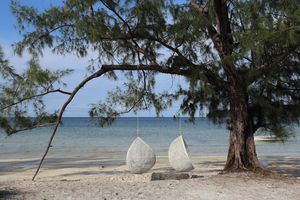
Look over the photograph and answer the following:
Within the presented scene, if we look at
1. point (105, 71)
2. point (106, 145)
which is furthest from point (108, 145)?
point (105, 71)

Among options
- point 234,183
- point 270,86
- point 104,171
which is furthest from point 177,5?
point 104,171

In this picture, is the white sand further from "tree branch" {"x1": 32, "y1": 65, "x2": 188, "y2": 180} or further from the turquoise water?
the turquoise water

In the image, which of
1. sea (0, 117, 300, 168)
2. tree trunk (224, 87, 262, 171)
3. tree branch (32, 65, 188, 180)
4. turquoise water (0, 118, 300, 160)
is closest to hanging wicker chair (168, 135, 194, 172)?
sea (0, 117, 300, 168)

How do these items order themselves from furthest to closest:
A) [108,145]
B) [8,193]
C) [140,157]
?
1. [108,145]
2. [140,157]
3. [8,193]

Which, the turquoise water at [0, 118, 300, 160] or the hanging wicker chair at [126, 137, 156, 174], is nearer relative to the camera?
the hanging wicker chair at [126, 137, 156, 174]

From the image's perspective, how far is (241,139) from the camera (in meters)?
10.9

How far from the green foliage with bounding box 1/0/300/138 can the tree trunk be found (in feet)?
0.47

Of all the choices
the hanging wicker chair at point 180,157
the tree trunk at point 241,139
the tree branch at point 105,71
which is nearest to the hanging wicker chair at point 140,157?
the hanging wicker chair at point 180,157

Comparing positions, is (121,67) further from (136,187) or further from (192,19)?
(136,187)

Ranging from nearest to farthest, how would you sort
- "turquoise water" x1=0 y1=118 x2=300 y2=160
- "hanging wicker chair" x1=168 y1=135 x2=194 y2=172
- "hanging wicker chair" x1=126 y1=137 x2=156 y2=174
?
"hanging wicker chair" x1=168 y1=135 x2=194 y2=172, "hanging wicker chair" x1=126 y1=137 x2=156 y2=174, "turquoise water" x1=0 y1=118 x2=300 y2=160

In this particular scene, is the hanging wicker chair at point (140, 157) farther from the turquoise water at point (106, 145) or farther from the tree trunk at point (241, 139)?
the tree trunk at point (241, 139)

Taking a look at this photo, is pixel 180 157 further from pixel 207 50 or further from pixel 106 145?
pixel 106 145

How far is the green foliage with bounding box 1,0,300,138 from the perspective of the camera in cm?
928

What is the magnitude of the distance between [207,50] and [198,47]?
0.30 metres
